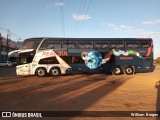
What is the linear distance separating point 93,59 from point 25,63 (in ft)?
22.0

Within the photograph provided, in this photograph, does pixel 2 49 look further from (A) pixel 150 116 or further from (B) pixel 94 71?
(A) pixel 150 116

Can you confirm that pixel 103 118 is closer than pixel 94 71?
Yes

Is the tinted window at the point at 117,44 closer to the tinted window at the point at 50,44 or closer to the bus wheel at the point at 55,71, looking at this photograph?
the tinted window at the point at 50,44

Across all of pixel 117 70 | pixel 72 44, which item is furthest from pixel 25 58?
pixel 117 70

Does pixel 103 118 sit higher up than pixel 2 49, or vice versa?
pixel 2 49

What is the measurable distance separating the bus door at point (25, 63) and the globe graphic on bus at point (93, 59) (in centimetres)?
543

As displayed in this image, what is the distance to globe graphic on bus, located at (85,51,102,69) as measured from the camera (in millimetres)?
20938

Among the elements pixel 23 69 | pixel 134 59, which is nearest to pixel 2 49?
pixel 23 69

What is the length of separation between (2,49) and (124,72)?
43.5 metres

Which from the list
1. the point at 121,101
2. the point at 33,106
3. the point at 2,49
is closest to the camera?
the point at 33,106

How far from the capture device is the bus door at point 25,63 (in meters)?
19.7

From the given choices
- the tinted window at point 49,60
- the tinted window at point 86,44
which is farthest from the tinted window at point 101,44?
the tinted window at point 49,60

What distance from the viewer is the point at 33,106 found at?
7531 millimetres

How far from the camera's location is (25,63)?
1991 centimetres
